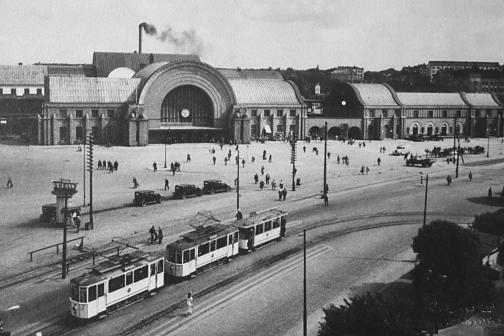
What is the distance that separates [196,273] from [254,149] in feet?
197

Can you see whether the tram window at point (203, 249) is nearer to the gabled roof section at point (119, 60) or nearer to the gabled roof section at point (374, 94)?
the gabled roof section at point (374, 94)

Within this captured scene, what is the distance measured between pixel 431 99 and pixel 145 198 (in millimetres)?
91032

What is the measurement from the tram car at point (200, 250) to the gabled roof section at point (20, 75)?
10103cm

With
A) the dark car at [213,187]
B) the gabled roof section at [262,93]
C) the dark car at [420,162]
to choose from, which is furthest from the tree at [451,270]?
the gabled roof section at [262,93]

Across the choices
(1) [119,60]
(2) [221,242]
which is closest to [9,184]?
(2) [221,242]

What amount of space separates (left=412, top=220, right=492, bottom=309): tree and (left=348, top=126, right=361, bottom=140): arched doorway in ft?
287

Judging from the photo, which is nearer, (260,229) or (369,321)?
(369,321)

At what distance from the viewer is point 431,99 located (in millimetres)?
122812

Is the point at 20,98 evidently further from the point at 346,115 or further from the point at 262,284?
the point at 262,284

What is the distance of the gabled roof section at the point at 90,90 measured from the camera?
9156cm

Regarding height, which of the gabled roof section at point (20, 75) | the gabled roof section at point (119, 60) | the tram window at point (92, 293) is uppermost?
the gabled roof section at point (119, 60)

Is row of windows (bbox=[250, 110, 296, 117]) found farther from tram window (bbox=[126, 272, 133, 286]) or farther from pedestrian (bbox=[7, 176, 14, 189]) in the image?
tram window (bbox=[126, 272, 133, 286])

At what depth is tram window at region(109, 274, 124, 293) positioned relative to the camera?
2475 cm

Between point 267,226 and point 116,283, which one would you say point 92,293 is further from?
point 267,226
